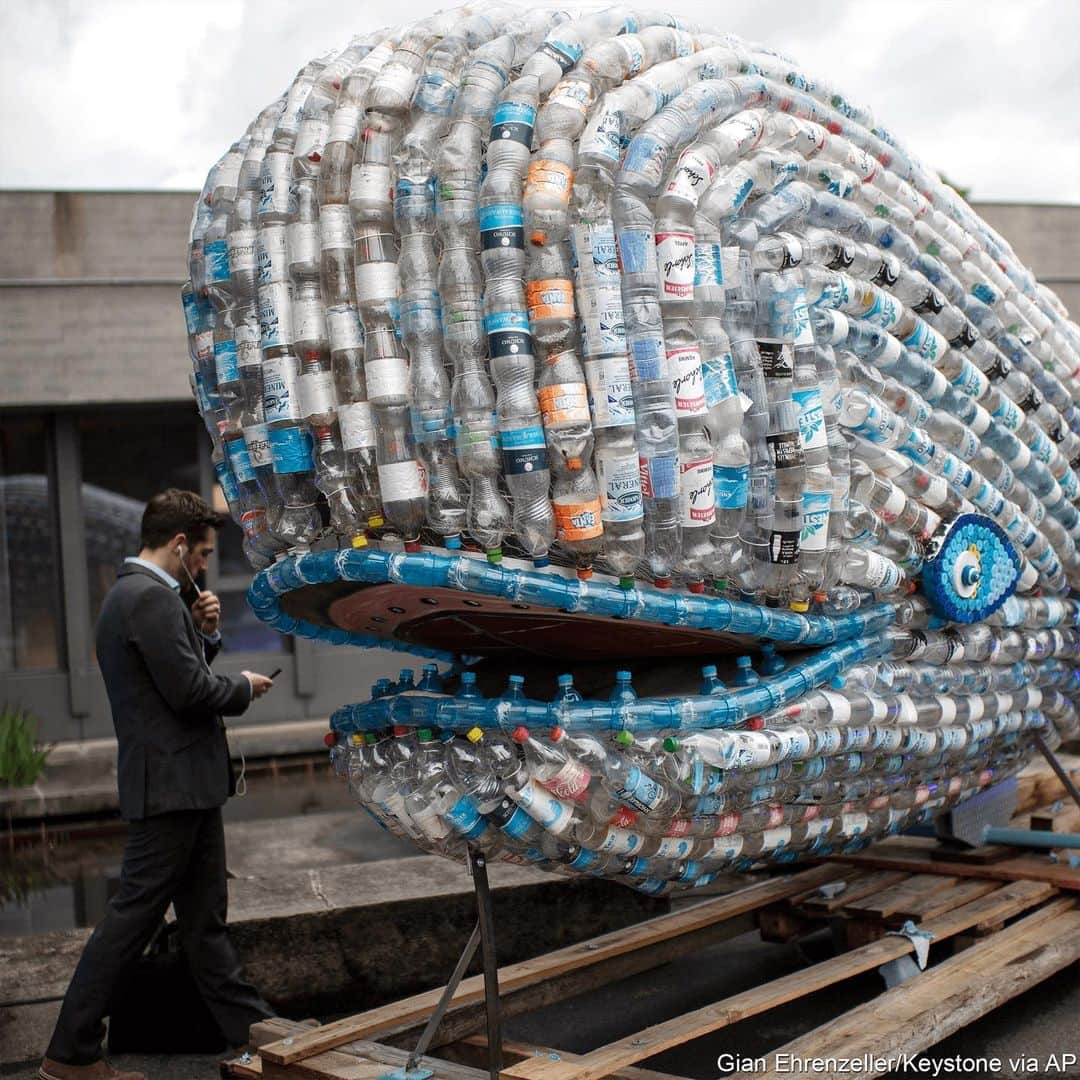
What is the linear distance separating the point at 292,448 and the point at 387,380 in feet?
1.00

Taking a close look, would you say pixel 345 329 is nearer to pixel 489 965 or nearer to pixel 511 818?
pixel 511 818

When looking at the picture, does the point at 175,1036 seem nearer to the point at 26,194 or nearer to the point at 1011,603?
the point at 1011,603

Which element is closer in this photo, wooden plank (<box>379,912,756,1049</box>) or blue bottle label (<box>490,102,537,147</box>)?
blue bottle label (<box>490,102,537,147</box>)

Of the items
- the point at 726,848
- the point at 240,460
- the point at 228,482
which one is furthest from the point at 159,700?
the point at 726,848

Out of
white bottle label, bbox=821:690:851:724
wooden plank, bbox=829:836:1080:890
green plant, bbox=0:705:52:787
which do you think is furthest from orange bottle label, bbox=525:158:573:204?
green plant, bbox=0:705:52:787

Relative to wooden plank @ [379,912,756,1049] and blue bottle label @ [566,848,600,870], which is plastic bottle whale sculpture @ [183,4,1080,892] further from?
wooden plank @ [379,912,756,1049]

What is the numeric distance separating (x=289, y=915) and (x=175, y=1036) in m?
0.57

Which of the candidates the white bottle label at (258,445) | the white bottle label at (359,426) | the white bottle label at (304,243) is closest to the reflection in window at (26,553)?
the white bottle label at (258,445)

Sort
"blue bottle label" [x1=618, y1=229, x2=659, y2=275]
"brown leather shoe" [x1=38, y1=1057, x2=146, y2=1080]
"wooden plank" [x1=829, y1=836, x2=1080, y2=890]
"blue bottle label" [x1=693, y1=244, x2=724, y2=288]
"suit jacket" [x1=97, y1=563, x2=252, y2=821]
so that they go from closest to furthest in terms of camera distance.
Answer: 1. "blue bottle label" [x1=618, y1=229, x2=659, y2=275]
2. "blue bottle label" [x1=693, y1=244, x2=724, y2=288]
3. "brown leather shoe" [x1=38, y1=1057, x2=146, y2=1080]
4. "suit jacket" [x1=97, y1=563, x2=252, y2=821]
5. "wooden plank" [x1=829, y1=836, x2=1080, y2=890]

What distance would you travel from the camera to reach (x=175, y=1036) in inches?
165

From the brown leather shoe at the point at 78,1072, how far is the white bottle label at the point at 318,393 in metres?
2.20

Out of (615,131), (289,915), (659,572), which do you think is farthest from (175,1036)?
(615,131)

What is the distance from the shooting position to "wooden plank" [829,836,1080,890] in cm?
445

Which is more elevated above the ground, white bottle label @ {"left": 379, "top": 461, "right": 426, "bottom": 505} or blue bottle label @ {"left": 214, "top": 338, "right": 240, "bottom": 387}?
blue bottle label @ {"left": 214, "top": 338, "right": 240, "bottom": 387}
